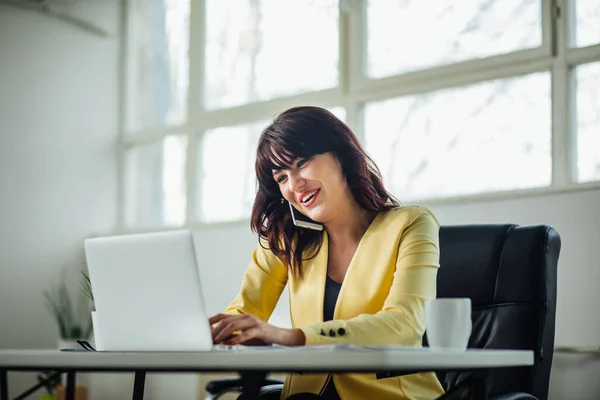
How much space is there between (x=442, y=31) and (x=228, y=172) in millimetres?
1535

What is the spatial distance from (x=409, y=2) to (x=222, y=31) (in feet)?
4.39

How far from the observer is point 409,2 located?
4.01 metres

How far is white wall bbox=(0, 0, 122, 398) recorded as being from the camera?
4770 mm

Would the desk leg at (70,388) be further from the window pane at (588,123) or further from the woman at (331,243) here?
the window pane at (588,123)

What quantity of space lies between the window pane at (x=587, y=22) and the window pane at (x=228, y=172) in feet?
5.98

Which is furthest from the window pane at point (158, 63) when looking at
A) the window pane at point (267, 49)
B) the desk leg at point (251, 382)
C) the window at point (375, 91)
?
the desk leg at point (251, 382)

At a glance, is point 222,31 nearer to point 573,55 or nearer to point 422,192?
point 422,192

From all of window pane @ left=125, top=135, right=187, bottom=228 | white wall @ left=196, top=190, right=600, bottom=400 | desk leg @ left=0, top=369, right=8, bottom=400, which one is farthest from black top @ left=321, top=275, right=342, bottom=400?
window pane @ left=125, top=135, right=187, bottom=228

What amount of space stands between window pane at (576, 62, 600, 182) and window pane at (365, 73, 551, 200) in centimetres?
13

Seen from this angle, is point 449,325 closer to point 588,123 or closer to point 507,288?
point 507,288

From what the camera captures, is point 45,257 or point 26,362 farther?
point 45,257

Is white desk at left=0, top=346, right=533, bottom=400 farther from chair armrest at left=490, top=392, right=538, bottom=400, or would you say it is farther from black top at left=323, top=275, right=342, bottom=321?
black top at left=323, top=275, right=342, bottom=321

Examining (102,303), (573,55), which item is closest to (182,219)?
(573,55)

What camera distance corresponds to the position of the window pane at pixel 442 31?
3.56m
